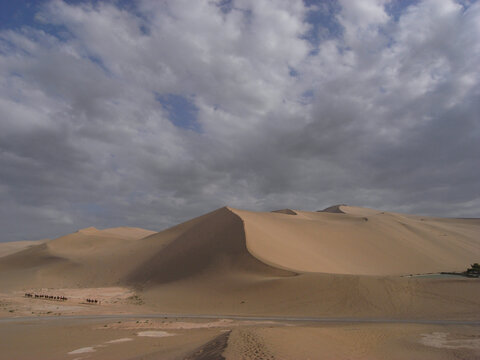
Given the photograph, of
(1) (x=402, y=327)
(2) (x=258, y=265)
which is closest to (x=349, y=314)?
(1) (x=402, y=327)

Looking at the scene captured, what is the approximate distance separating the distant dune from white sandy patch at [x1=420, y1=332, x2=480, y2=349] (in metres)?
8.84

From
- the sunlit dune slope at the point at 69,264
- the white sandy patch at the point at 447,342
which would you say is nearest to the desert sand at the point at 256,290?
the white sandy patch at the point at 447,342

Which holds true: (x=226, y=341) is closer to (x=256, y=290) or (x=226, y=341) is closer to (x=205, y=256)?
(x=256, y=290)

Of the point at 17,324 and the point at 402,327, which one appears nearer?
the point at 402,327

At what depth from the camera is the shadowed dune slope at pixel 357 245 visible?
135 ft

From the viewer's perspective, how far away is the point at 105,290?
38.8 meters

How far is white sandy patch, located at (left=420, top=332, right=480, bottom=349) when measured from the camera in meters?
12.6

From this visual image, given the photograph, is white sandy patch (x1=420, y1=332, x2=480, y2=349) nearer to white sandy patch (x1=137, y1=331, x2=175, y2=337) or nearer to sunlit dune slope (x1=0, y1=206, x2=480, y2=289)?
white sandy patch (x1=137, y1=331, x2=175, y2=337)

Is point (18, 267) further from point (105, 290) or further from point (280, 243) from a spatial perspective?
point (280, 243)

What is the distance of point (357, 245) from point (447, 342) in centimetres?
3971

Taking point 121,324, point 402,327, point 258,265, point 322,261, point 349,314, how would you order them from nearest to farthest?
1. point 402,327
2. point 121,324
3. point 349,314
4. point 258,265
5. point 322,261

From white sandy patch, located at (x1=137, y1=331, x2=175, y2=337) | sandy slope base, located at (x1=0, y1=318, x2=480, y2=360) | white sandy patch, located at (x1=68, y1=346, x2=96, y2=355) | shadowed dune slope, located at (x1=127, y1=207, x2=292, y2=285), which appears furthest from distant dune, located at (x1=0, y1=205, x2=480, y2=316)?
white sandy patch, located at (x1=68, y1=346, x2=96, y2=355)

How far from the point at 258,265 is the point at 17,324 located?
2101cm

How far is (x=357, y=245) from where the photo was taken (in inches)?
2041
